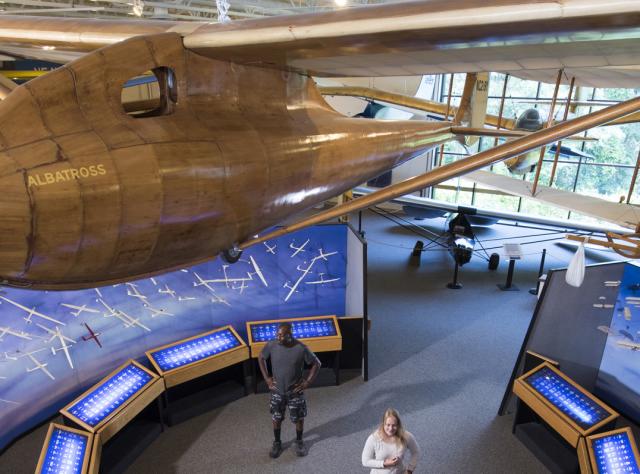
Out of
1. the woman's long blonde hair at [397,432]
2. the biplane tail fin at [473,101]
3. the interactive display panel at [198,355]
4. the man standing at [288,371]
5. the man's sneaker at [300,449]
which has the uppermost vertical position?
the biplane tail fin at [473,101]

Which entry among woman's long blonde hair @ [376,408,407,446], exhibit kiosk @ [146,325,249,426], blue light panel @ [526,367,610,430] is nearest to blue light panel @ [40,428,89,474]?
exhibit kiosk @ [146,325,249,426]

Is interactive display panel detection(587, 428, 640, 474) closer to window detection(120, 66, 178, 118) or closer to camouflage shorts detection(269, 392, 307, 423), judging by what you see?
camouflage shorts detection(269, 392, 307, 423)

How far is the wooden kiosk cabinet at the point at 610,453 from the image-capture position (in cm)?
323

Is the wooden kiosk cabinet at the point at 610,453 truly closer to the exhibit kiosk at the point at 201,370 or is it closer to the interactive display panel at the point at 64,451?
the exhibit kiosk at the point at 201,370

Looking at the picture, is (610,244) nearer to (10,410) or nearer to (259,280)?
(259,280)

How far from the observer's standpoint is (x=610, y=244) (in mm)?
5188


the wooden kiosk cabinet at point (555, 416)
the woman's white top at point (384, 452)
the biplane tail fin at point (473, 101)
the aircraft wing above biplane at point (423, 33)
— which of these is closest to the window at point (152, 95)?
the aircraft wing above biplane at point (423, 33)

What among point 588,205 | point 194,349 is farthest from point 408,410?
point 588,205

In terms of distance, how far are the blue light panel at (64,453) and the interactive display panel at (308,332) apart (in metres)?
1.94

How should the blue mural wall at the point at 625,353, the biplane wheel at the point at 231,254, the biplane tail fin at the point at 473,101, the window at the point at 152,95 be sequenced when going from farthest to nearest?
the biplane tail fin at the point at 473,101 → the blue mural wall at the point at 625,353 → the biplane wheel at the point at 231,254 → the window at the point at 152,95

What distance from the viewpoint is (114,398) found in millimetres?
4004

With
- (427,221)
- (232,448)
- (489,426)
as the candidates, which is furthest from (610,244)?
(427,221)

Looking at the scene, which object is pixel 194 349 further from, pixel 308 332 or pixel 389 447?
pixel 389 447

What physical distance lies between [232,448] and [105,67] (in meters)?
4.13
